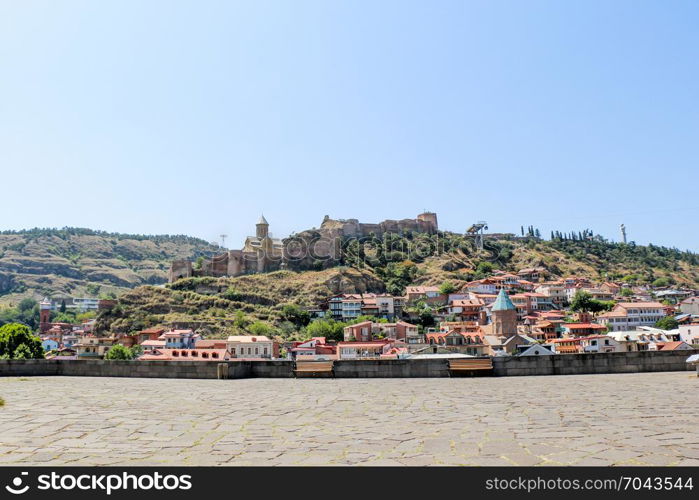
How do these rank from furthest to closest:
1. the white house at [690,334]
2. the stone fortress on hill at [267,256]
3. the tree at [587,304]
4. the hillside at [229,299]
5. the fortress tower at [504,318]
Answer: the stone fortress on hill at [267,256]
the tree at [587,304]
the hillside at [229,299]
the fortress tower at [504,318]
the white house at [690,334]

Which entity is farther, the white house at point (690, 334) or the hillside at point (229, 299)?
the hillside at point (229, 299)

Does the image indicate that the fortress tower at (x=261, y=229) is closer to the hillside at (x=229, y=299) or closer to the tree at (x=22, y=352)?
the hillside at (x=229, y=299)

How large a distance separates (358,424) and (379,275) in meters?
94.8

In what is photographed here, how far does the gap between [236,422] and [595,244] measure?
143 m

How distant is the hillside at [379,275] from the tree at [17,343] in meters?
35.7

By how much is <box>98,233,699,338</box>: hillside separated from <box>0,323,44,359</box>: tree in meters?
35.7

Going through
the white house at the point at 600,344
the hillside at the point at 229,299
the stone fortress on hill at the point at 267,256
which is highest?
the stone fortress on hill at the point at 267,256

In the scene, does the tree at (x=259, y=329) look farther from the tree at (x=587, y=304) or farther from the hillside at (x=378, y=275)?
the tree at (x=587, y=304)

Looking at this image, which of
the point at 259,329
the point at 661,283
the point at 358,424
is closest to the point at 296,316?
the point at 259,329

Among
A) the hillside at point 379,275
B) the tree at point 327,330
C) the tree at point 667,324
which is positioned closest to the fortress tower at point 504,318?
the tree at point 327,330

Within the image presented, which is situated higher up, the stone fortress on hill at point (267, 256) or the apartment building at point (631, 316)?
the stone fortress on hill at point (267, 256)

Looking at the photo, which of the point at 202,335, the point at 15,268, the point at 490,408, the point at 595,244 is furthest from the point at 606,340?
the point at 15,268

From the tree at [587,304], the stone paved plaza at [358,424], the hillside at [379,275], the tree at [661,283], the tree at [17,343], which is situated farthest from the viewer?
the tree at [661,283]

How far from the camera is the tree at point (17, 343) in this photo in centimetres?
3549
